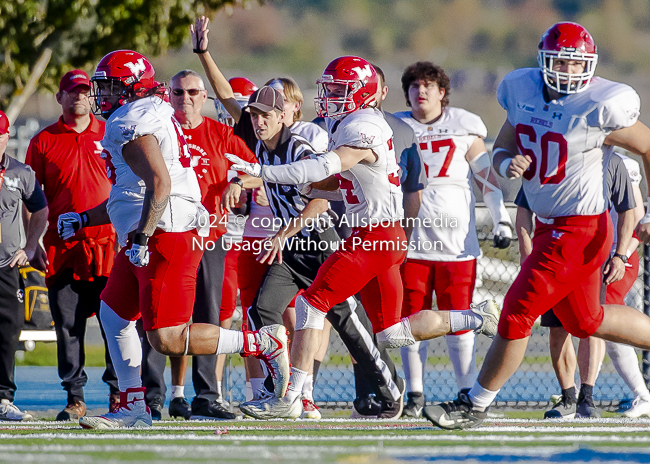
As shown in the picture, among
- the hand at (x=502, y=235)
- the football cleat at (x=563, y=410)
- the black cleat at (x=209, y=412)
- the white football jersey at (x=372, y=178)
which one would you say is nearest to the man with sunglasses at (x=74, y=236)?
the black cleat at (x=209, y=412)

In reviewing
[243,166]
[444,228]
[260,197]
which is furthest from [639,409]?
[243,166]

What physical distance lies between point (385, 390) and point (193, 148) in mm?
1896

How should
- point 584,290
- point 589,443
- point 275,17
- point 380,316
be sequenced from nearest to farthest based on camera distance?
point 589,443 < point 584,290 < point 380,316 < point 275,17

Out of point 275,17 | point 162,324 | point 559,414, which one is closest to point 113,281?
point 162,324

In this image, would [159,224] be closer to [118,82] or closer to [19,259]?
[118,82]

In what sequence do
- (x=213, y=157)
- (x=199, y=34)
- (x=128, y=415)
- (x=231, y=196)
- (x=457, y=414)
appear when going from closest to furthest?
(x=457, y=414), (x=128, y=415), (x=231, y=196), (x=213, y=157), (x=199, y=34)

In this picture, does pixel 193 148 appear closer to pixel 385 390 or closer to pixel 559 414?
pixel 385 390

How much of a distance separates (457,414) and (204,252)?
209 centimetres

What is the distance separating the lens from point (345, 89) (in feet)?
18.0

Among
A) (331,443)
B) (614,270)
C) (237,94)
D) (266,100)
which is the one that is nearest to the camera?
(331,443)

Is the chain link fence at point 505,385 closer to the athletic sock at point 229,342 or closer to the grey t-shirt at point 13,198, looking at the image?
the grey t-shirt at point 13,198

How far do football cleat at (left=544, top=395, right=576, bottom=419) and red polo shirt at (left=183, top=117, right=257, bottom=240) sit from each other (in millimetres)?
2289

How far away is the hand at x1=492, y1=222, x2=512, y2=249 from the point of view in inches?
247

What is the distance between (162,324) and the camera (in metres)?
4.94
